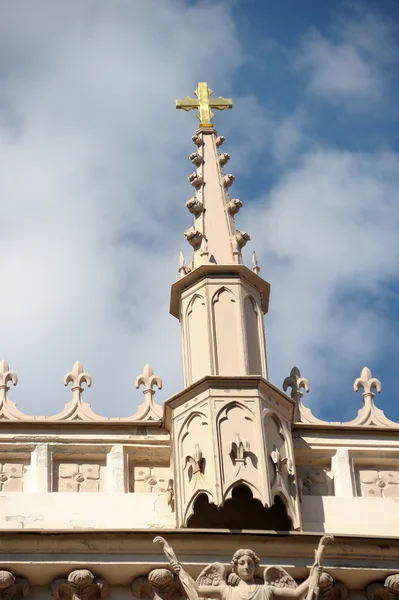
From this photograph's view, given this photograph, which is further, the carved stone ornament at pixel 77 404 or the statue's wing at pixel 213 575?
the carved stone ornament at pixel 77 404

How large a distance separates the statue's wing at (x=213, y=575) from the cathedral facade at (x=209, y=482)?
0.01m

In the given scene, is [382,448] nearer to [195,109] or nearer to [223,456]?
[223,456]

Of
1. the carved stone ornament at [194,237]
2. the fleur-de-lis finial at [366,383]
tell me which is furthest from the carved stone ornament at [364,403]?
the carved stone ornament at [194,237]

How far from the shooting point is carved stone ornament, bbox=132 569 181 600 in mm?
16703

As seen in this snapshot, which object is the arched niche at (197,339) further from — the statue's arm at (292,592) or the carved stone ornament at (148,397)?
the statue's arm at (292,592)

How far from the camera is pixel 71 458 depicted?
1811cm

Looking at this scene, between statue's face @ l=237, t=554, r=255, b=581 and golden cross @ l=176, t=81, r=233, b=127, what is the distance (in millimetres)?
5640

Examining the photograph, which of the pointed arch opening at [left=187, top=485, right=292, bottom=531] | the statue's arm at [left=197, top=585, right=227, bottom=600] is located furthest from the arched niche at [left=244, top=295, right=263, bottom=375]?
the statue's arm at [left=197, top=585, right=227, bottom=600]

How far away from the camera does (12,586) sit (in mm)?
16656

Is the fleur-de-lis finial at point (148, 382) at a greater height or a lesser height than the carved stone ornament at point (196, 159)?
lesser

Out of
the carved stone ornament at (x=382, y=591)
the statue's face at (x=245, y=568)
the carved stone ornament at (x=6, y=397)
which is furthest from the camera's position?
the carved stone ornament at (x=6, y=397)

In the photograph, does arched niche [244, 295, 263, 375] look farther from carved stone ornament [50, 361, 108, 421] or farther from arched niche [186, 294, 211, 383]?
carved stone ornament [50, 361, 108, 421]

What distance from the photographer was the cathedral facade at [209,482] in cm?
1677

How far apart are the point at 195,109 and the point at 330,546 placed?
5619 mm
